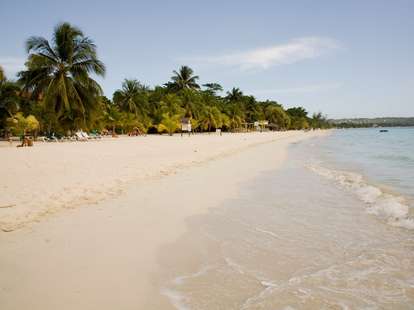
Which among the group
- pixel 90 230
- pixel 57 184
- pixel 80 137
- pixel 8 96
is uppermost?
pixel 8 96

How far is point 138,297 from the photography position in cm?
266

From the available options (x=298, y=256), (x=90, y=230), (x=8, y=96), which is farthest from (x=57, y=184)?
(x=8, y=96)

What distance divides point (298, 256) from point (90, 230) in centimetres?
256

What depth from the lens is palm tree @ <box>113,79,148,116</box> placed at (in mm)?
42719

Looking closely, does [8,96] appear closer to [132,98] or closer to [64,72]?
[64,72]

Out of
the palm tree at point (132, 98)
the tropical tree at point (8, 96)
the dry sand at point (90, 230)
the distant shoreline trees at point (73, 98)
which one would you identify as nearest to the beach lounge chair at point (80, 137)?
the distant shoreline trees at point (73, 98)

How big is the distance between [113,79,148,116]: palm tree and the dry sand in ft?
114

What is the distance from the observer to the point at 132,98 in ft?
141

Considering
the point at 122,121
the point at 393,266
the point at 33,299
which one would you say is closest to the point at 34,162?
the point at 33,299

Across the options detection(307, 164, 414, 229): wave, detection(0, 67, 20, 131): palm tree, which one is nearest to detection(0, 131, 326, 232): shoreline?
detection(307, 164, 414, 229): wave

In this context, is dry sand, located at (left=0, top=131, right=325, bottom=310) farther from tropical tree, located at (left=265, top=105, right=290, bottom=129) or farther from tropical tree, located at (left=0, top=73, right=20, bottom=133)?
tropical tree, located at (left=265, top=105, right=290, bottom=129)

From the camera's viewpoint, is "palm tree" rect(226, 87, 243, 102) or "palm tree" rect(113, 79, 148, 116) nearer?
"palm tree" rect(113, 79, 148, 116)

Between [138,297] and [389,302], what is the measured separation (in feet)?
6.34

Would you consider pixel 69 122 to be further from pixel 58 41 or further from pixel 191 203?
pixel 191 203
